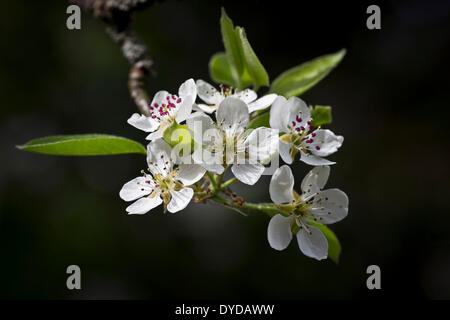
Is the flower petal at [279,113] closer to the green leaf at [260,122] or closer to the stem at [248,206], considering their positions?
the green leaf at [260,122]

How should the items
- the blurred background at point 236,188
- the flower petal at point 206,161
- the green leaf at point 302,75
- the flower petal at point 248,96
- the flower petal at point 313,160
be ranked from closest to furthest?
1. the flower petal at point 206,161
2. the flower petal at point 313,160
3. the flower petal at point 248,96
4. the green leaf at point 302,75
5. the blurred background at point 236,188

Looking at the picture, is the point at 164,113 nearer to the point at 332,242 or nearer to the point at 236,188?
the point at 332,242

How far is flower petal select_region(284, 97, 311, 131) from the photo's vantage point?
119 cm

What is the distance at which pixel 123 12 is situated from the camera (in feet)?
5.05

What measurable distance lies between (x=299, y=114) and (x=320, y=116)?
A: 7 centimetres

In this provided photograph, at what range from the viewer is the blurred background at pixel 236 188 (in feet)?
9.82

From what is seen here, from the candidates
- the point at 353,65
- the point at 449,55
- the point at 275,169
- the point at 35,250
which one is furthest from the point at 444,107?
the point at 35,250

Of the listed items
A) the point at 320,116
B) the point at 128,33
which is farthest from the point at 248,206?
the point at 128,33

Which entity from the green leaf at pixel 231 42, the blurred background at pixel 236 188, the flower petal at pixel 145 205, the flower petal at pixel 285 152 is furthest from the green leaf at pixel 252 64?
the blurred background at pixel 236 188

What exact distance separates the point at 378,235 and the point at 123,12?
249 centimetres

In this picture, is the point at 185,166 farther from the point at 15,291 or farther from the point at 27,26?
the point at 27,26

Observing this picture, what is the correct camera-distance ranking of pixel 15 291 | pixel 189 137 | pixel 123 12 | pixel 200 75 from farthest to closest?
1. pixel 200 75
2. pixel 15 291
3. pixel 123 12
4. pixel 189 137

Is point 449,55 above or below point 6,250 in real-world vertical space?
above

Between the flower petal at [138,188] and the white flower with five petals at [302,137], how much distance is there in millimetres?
376
